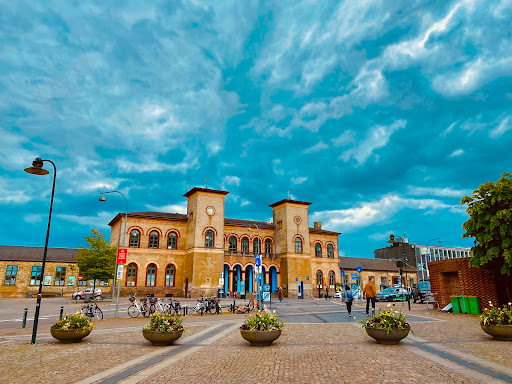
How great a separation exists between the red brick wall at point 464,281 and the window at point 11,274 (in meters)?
48.4

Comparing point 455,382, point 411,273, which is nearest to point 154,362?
point 455,382

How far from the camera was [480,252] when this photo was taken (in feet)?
61.5

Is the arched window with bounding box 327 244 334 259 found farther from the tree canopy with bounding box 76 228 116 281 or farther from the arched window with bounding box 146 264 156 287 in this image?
the tree canopy with bounding box 76 228 116 281

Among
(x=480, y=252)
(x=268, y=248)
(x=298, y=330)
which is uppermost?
(x=268, y=248)

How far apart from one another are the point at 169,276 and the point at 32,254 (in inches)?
832

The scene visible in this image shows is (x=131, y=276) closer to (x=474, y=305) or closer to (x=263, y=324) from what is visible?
(x=474, y=305)

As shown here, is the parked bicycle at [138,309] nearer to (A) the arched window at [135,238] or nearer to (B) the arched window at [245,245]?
(A) the arched window at [135,238]

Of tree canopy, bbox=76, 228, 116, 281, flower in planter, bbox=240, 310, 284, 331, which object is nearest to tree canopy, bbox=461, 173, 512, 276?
flower in planter, bbox=240, 310, 284, 331

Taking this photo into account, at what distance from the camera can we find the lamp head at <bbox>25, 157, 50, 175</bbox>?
11.6 m

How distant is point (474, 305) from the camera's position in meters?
20.0

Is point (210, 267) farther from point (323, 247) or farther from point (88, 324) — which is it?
point (88, 324)

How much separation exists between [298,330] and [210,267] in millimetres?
29237

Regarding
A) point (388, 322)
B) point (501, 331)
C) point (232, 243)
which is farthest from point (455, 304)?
point (232, 243)

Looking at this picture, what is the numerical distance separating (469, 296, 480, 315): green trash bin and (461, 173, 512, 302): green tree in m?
A: 1.19
